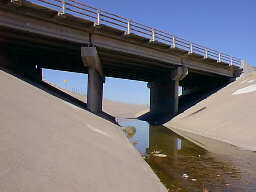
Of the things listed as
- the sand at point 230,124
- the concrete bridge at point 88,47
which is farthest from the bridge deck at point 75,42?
the sand at point 230,124

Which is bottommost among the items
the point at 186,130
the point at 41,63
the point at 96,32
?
the point at 186,130

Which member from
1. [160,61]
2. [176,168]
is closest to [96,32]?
[160,61]

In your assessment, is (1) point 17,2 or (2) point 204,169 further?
(1) point 17,2

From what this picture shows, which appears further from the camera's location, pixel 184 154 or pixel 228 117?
pixel 228 117

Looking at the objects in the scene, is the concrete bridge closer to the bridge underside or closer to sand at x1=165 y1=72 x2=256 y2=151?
the bridge underside

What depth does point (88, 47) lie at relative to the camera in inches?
782

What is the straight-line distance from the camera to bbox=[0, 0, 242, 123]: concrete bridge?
16.6 meters

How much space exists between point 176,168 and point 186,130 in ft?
49.0

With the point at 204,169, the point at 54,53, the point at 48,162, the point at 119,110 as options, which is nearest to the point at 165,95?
the point at 54,53

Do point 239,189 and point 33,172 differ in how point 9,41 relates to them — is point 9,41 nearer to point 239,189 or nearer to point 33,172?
point 33,172

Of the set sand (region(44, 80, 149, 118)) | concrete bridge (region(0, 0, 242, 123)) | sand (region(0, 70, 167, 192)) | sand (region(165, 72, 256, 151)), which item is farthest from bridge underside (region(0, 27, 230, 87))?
sand (region(0, 70, 167, 192))

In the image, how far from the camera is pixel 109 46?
2184 centimetres

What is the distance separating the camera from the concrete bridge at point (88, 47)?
653 inches

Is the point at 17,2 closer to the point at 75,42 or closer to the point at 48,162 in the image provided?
the point at 75,42
